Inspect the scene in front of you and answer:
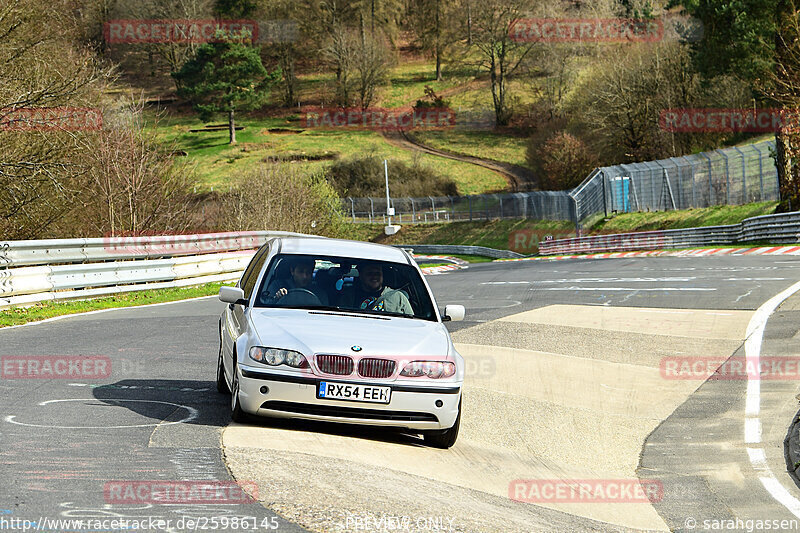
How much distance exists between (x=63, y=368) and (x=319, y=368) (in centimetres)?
467

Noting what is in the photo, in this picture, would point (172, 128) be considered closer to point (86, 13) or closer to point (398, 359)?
point (86, 13)

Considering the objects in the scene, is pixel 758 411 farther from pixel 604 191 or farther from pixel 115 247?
pixel 604 191

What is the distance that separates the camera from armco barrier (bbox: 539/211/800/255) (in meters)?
31.9

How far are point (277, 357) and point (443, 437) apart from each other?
1573mm

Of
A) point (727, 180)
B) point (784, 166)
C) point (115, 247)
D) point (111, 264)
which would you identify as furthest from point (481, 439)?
point (727, 180)

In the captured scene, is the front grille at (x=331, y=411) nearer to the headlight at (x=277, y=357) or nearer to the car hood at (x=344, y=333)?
the headlight at (x=277, y=357)

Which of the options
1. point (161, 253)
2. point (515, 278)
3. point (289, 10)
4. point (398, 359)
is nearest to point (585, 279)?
point (515, 278)

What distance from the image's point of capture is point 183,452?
6312mm

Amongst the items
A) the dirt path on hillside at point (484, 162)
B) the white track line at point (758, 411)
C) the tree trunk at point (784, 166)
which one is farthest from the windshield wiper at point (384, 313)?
A: the dirt path on hillside at point (484, 162)

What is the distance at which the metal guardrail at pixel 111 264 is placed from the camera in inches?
651

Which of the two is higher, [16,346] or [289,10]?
[289,10]

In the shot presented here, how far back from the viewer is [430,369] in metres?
7.28

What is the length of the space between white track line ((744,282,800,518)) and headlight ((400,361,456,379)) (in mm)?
2689

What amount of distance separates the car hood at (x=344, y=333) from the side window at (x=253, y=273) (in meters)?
0.75
